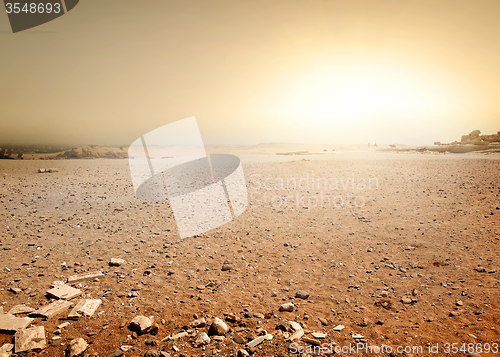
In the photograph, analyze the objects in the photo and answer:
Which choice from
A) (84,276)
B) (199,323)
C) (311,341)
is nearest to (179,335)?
(199,323)

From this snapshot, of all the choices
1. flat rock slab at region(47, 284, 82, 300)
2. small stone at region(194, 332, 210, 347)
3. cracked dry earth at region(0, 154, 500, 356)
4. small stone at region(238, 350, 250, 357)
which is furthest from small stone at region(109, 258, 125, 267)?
small stone at region(238, 350, 250, 357)

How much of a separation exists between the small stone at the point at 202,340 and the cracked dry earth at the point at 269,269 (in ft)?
0.23

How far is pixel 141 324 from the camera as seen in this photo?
351 centimetres

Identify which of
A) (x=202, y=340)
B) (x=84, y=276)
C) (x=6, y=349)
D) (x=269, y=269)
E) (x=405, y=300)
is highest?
(x=84, y=276)

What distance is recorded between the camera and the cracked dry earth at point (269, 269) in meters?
3.45

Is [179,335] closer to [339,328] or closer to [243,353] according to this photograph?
[243,353]

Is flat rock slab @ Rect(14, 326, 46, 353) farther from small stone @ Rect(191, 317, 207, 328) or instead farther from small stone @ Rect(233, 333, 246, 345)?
small stone @ Rect(233, 333, 246, 345)

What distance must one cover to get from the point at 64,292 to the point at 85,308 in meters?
0.78

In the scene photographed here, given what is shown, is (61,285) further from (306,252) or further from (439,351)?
(439,351)

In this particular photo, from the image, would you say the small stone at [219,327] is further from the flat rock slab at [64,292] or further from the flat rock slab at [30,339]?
the flat rock slab at [64,292]

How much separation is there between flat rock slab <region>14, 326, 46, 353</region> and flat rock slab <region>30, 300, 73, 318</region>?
1.12ft

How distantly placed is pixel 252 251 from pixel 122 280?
2.97 meters

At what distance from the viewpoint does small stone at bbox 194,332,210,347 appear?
3.22 metres

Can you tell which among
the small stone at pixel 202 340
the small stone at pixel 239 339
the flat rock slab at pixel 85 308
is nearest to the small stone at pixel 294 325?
the small stone at pixel 239 339
